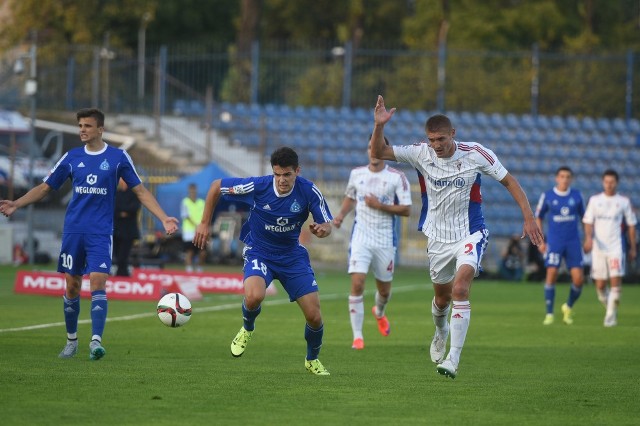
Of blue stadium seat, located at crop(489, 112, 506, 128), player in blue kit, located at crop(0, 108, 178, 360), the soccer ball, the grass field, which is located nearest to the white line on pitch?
the grass field

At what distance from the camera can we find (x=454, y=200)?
11195 millimetres

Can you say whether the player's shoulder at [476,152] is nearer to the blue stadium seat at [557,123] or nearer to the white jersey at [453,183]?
the white jersey at [453,183]

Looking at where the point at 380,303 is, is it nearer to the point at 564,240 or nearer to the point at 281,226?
the point at 564,240

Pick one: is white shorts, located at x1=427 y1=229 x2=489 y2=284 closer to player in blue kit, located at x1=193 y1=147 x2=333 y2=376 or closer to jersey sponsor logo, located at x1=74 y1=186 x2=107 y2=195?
player in blue kit, located at x1=193 y1=147 x2=333 y2=376

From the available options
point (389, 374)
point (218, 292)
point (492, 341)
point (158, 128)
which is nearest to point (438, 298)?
point (389, 374)

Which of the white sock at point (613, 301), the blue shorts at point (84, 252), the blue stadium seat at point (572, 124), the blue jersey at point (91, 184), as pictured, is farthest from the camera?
the blue stadium seat at point (572, 124)

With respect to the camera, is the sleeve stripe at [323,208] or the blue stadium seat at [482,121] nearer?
the sleeve stripe at [323,208]

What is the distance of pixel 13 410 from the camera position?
8.27 meters

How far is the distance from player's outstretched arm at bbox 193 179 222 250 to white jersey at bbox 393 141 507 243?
166cm

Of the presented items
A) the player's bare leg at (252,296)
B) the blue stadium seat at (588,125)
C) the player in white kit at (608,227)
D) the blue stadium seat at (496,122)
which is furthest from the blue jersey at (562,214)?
the blue stadium seat at (588,125)

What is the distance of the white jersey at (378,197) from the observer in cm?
1477

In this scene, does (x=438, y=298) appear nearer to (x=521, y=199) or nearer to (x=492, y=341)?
(x=521, y=199)

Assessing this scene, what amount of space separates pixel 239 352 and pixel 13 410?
314cm

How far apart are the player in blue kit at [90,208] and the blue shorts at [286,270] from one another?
4.14ft
